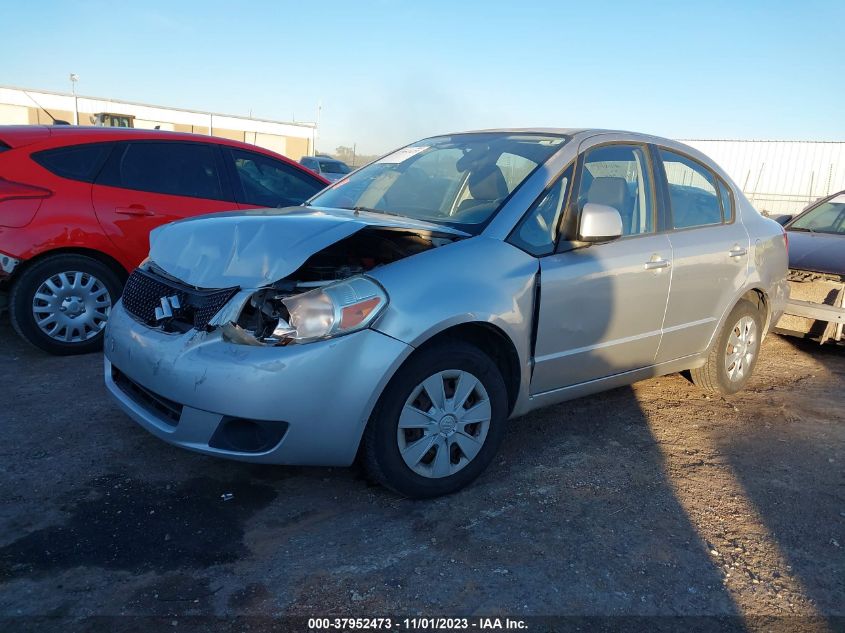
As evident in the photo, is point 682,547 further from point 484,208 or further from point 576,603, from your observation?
point 484,208

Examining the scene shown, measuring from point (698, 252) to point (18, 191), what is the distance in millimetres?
4532

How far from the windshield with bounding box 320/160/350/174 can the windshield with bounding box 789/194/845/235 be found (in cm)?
1481

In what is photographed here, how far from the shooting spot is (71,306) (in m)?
4.90

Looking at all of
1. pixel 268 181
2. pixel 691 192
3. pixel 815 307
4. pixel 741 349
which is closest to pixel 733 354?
pixel 741 349

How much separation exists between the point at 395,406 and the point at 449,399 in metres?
0.31

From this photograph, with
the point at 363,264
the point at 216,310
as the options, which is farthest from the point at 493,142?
the point at 216,310

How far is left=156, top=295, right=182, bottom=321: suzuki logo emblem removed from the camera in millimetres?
3035

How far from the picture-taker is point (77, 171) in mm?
4996

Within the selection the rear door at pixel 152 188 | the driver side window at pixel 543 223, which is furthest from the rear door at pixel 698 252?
the rear door at pixel 152 188

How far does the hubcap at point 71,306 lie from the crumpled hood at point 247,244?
5.78ft

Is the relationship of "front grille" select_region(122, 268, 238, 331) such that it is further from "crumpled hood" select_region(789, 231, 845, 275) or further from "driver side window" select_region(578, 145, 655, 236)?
"crumpled hood" select_region(789, 231, 845, 275)

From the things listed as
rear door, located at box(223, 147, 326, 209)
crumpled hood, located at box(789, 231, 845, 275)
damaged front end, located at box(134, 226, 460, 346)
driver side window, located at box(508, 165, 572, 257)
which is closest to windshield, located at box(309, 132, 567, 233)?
driver side window, located at box(508, 165, 572, 257)

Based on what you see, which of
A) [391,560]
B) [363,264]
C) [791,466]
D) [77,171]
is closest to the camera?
[391,560]

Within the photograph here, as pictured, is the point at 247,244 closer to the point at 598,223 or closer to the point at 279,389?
the point at 279,389
